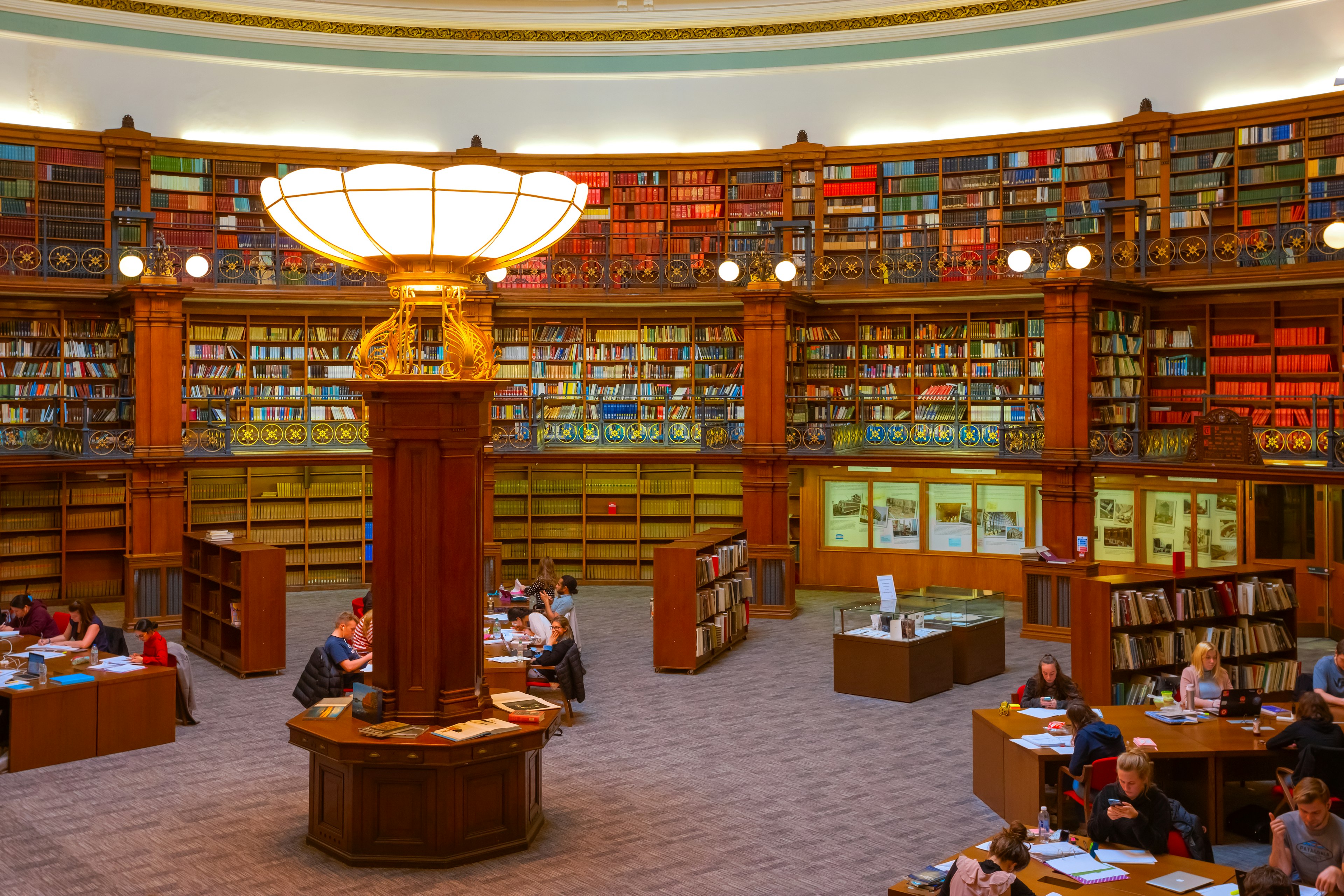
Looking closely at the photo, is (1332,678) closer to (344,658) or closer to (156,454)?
(344,658)

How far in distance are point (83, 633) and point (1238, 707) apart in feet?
28.8

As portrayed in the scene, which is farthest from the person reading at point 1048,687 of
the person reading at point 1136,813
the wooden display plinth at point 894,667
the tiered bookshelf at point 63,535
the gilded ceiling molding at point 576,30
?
the tiered bookshelf at point 63,535

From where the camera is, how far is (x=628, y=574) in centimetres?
1548

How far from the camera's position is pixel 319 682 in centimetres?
862

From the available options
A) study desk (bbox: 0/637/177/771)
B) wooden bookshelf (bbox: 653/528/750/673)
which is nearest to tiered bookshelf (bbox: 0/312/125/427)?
study desk (bbox: 0/637/177/771)

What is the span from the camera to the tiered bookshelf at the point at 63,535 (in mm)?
13398

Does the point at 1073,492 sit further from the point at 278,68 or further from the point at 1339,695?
the point at 278,68

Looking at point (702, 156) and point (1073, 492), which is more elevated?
point (702, 156)

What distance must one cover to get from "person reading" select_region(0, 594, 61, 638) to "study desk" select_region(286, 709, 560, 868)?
482 centimetres

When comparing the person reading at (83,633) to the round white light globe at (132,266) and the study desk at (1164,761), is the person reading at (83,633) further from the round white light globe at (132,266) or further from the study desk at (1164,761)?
the study desk at (1164,761)

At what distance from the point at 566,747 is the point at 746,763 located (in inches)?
53.5

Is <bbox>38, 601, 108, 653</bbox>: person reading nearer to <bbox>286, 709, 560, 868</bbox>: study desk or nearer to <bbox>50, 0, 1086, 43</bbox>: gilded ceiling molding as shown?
<bbox>286, 709, 560, 868</bbox>: study desk

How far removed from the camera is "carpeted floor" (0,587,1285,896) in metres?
6.12

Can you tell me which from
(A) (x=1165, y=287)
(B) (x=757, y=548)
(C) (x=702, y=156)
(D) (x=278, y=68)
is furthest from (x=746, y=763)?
(D) (x=278, y=68)
